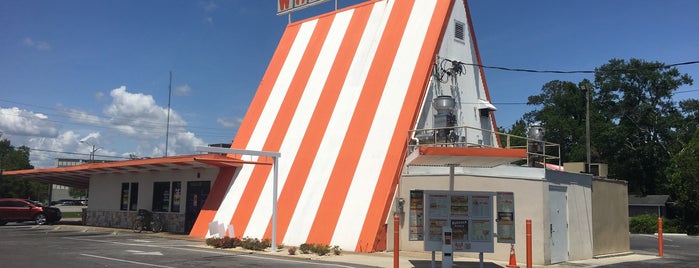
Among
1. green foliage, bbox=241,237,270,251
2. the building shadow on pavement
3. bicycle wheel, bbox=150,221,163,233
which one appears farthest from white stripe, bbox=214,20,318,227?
the building shadow on pavement

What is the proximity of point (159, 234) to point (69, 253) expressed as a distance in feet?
28.5

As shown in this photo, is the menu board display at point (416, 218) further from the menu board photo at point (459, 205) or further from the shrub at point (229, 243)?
the shrub at point (229, 243)

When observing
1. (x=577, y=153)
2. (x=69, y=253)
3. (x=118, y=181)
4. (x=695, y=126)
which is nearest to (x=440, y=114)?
(x=69, y=253)

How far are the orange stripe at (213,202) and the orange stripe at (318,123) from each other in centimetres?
342

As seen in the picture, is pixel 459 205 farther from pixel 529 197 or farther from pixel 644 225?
pixel 644 225

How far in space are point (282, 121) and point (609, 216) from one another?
12995 millimetres

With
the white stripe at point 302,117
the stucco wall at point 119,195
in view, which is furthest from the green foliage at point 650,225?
the stucco wall at point 119,195

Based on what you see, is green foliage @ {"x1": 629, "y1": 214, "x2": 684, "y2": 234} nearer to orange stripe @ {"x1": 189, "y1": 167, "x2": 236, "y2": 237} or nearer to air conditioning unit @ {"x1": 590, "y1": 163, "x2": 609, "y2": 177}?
air conditioning unit @ {"x1": 590, "y1": 163, "x2": 609, "y2": 177}

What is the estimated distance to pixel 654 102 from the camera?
58375mm

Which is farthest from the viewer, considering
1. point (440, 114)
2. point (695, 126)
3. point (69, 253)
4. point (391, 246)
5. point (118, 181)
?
point (695, 126)

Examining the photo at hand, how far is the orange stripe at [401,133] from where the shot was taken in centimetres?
1692

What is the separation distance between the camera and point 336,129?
805 inches

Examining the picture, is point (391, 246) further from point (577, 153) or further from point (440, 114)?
point (577, 153)

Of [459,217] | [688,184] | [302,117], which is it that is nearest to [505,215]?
[459,217]
